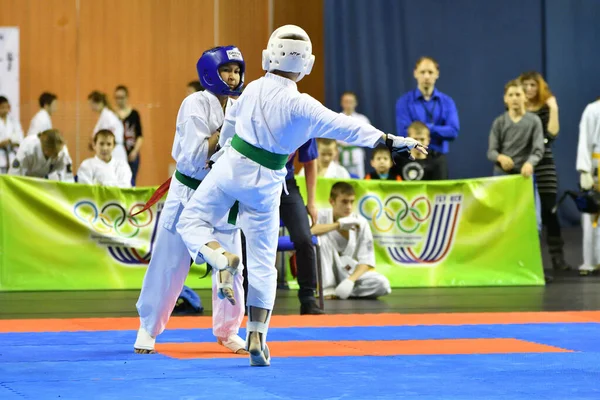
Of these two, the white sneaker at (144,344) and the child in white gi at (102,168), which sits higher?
the child in white gi at (102,168)

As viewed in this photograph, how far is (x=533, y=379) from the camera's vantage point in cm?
423

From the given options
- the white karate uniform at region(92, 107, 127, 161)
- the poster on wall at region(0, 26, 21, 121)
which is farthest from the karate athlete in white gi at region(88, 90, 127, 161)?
the poster on wall at region(0, 26, 21, 121)

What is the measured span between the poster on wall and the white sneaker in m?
9.26

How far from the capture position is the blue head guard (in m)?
5.08

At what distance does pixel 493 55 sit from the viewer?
46.3 ft

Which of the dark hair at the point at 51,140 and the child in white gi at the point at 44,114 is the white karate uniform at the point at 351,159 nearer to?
the child in white gi at the point at 44,114

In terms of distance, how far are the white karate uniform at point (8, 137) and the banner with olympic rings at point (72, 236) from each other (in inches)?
135

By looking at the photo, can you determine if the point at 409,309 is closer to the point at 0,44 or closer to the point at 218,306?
the point at 218,306

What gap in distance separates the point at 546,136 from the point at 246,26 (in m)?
5.66

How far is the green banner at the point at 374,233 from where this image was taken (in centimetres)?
850

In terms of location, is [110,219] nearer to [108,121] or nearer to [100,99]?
[108,121]

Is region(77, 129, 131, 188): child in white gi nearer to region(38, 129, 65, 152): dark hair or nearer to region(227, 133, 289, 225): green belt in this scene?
region(38, 129, 65, 152): dark hair

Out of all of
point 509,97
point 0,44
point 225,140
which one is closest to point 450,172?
point 509,97

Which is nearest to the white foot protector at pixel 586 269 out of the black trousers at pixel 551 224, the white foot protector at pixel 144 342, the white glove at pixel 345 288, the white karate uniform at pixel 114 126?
the black trousers at pixel 551 224
